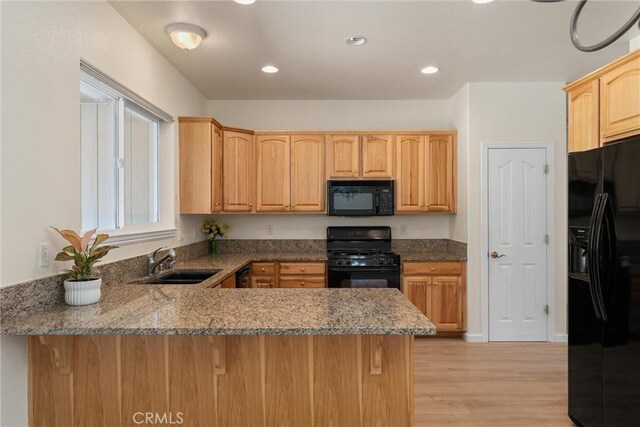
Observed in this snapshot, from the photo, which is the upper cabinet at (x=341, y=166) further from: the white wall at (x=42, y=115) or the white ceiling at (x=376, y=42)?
the white wall at (x=42, y=115)

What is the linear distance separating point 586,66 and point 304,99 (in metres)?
2.89

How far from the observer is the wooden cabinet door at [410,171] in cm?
438

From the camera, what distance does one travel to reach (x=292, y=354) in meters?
1.80

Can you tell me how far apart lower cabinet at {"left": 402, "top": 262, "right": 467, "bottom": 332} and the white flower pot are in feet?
9.79

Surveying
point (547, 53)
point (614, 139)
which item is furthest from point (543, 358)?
point (547, 53)

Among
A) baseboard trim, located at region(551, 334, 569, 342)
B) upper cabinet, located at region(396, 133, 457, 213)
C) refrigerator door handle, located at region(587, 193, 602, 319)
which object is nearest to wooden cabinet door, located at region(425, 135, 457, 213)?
upper cabinet, located at region(396, 133, 457, 213)

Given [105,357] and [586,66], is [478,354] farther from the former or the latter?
[105,357]

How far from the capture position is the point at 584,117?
8.11ft

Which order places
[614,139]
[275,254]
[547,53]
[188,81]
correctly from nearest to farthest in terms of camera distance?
[614,139] < [547,53] < [188,81] < [275,254]

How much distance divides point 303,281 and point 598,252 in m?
2.66

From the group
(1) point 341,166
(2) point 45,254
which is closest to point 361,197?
(1) point 341,166

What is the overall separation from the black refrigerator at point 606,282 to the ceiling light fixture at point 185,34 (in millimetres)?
2629

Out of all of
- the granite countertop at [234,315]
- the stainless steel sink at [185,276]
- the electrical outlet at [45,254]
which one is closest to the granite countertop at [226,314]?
the granite countertop at [234,315]

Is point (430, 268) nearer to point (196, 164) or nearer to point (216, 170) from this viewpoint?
point (216, 170)
